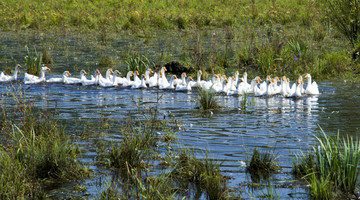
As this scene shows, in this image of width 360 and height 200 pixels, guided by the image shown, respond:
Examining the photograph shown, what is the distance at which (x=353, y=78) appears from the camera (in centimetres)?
1545

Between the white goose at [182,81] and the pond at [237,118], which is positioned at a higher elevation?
the white goose at [182,81]

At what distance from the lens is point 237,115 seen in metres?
10.8

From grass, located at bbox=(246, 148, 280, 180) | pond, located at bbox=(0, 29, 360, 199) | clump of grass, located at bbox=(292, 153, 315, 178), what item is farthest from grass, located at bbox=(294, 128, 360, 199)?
grass, located at bbox=(246, 148, 280, 180)

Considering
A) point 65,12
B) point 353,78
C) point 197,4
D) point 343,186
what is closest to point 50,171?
point 343,186

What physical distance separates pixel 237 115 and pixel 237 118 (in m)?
0.34

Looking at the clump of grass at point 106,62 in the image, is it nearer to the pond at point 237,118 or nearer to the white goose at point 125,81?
the white goose at point 125,81

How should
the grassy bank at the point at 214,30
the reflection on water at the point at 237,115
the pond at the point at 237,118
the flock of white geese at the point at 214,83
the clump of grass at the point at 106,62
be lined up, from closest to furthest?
the pond at the point at 237,118, the reflection on water at the point at 237,115, the flock of white geese at the point at 214,83, the grassy bank at the point at 214,30, the clump of grass at the point at 106,62

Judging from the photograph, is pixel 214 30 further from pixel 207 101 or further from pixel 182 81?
pixel 207 101

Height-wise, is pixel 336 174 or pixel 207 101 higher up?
pixel 207 101

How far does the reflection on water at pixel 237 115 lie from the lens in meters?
7.96

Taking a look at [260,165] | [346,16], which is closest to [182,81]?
[346,16]

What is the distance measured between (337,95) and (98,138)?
7082mm

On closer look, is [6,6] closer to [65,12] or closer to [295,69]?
[65,12]

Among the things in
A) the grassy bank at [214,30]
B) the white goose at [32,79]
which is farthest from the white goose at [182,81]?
the white goose at [32,79]
